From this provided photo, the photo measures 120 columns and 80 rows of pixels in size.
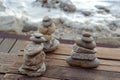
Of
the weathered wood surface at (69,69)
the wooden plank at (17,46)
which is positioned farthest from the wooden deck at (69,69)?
the wooden plank at (17,46)

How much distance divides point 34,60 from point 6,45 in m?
1.02

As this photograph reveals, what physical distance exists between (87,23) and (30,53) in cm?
196

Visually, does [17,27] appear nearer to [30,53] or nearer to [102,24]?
[102,24]

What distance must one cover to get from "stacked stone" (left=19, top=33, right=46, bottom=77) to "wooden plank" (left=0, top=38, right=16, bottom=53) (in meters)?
0.88

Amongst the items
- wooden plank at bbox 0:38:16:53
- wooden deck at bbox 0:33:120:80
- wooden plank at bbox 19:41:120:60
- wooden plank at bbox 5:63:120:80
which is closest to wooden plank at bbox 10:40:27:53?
wooden plank at bbox 0:38:16:53

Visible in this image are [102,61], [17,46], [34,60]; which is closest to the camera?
[34,60]

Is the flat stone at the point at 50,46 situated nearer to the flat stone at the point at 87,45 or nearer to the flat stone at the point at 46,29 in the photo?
the flat stone at the point at 46,29

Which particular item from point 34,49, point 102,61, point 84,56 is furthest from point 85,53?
point 34,49

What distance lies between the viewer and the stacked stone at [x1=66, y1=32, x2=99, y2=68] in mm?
1363

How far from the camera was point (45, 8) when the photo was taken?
12.3 feet

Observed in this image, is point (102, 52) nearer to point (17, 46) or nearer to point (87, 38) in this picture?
point (87, 38)

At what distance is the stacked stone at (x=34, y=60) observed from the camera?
50.9 inches

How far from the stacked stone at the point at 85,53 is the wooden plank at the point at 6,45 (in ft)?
2.99

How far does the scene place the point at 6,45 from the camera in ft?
7.41
